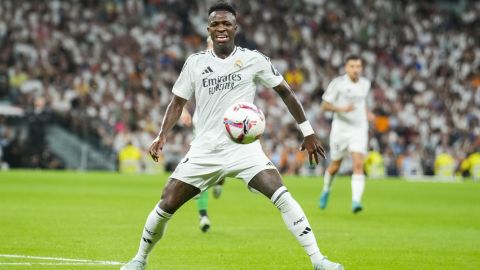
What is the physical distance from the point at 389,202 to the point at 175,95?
44.4 feet

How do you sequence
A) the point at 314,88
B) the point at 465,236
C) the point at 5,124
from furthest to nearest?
1. the point at 314,88
2. the point at 5,124
3. the point at 465,236

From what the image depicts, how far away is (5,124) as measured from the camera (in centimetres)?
3466

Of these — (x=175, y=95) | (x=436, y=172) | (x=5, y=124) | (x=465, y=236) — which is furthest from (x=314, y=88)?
(x=175, y=95)

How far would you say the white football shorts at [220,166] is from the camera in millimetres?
9039

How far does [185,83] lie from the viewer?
9.26 meters

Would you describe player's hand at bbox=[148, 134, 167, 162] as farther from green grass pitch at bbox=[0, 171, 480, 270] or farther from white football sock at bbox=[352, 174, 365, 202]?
white football sock at bbox=[352, 174, 365, 202]

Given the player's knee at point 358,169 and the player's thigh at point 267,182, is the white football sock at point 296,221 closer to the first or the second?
the player's thigh at point 267,182

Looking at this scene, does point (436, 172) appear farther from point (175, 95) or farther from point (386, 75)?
point (175, 95)

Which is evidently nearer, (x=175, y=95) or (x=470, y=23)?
(x=175, y=95)

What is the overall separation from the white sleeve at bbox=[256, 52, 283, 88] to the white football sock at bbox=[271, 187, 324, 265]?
105 cm

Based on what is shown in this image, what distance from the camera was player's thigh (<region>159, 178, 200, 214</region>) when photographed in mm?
9031

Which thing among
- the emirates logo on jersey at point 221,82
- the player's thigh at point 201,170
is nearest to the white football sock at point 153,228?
the player's thigh at point 201,170

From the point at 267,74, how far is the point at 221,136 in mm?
761

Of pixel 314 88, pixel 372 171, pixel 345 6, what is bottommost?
pixel 372 171
